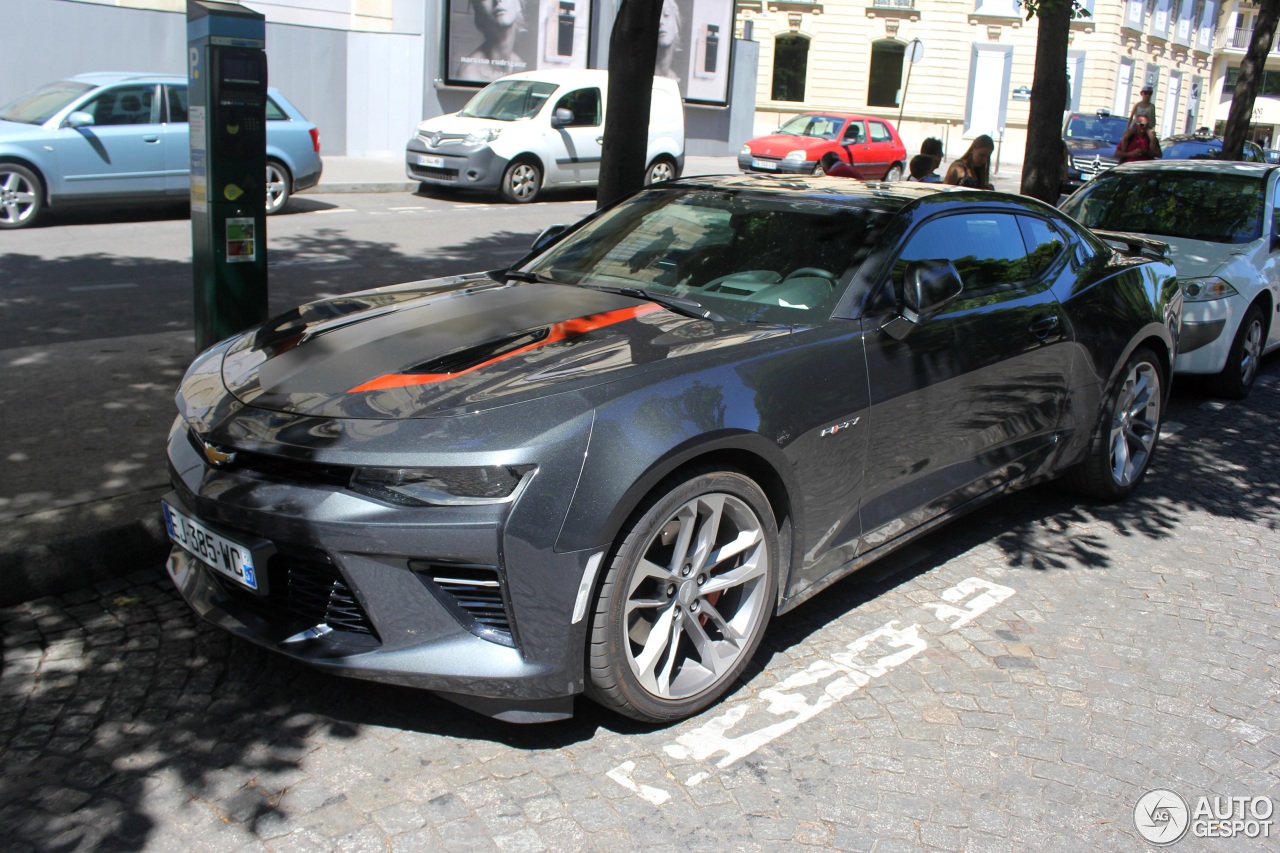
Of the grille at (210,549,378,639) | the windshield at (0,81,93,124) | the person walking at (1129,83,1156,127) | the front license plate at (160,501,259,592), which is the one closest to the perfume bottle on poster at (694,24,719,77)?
the person walking at (1129,83,1156,127)

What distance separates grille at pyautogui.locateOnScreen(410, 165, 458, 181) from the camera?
56.1 ft

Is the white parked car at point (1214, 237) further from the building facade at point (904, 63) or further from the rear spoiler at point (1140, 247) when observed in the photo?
the building facade at point (904, 63)

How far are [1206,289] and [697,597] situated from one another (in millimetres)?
5613

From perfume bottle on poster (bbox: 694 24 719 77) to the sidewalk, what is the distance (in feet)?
75.9

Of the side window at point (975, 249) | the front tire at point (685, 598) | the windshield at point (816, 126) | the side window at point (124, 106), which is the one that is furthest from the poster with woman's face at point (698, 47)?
the front tire at point (685, 598)

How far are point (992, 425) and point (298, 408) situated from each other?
2.70 meters

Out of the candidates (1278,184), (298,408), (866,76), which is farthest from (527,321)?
(866,76)

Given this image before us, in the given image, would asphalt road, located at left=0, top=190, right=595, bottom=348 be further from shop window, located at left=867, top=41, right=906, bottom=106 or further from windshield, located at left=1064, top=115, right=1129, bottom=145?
shop window, located at left=867, top=41, right=906, bottom=106

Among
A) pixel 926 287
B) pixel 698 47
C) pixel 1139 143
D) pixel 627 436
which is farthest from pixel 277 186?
pixel 698 47

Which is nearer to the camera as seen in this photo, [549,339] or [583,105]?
[549,339]

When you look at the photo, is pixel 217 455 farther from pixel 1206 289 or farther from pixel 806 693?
pixel 1206 289

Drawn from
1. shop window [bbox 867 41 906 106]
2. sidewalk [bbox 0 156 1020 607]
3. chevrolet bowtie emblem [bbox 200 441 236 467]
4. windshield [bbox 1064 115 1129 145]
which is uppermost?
shop window [bbox 867 41 906 106]

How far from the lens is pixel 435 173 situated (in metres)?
17.4

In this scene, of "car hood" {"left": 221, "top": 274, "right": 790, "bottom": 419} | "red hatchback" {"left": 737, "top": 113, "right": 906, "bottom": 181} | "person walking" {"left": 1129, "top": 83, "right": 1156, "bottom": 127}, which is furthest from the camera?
"red hatchback" {"left": 737, "top": 113, "right": 906, "bottom": 181}
